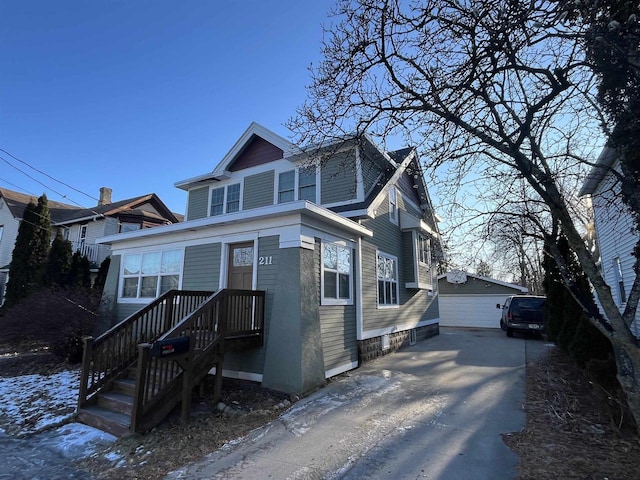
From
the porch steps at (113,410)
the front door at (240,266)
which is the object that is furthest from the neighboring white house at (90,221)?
the porch steps at (113,410)

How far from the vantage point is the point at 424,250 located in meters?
13.5

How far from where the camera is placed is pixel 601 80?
13.2ft

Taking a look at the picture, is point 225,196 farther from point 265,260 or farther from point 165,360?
point 165,360

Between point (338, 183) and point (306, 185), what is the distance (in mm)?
1076

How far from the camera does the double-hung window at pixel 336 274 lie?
7469mm

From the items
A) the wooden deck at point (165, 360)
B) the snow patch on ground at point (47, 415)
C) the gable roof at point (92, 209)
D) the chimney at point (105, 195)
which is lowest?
the snow patch on ground at point (47, 415)

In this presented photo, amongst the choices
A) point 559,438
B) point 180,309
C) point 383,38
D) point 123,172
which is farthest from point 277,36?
point 123,172

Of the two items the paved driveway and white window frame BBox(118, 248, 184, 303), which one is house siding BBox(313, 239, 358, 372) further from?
white window frame BBox(118, 248, 184, 303)

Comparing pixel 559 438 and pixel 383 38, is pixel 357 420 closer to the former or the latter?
pixel 559 438

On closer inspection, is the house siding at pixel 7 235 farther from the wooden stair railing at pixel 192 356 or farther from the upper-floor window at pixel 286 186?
the wooden stair railing at pixel 192 356

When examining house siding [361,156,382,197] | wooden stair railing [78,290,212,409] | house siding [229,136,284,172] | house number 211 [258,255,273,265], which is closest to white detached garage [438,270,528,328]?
house siding [361,156,382,197]

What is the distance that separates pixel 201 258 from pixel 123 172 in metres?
9.20

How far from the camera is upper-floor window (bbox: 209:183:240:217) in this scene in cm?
1165

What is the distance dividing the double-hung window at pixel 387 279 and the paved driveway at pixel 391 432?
2.81m
